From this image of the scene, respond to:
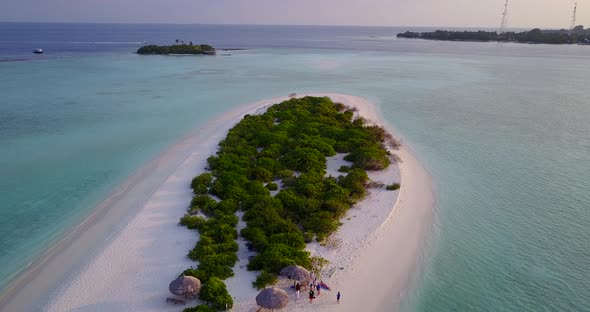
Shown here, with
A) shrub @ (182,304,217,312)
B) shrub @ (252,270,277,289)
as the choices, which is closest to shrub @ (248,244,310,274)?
shrub @ (252,270,277,289)

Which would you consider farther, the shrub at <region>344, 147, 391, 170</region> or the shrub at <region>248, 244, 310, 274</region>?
the shrub at <region>344, 147, 391, 170</region>

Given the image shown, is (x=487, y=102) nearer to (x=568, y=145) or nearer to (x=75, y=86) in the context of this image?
(x=568, y=145)

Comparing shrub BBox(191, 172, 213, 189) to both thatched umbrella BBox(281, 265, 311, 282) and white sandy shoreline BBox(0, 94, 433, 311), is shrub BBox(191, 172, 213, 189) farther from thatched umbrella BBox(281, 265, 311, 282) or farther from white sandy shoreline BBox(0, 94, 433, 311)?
thatched umbrella BBox(281, 265, 311, 282)

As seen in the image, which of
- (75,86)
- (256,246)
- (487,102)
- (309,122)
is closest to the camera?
(256,246)

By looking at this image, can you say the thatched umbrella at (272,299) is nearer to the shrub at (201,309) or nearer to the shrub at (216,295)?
the shrub at (216,295)

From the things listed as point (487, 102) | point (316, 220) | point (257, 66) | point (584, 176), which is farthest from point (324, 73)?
point (316, 220)

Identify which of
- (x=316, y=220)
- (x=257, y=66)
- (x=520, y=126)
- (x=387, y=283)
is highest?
(x=257, y=66)

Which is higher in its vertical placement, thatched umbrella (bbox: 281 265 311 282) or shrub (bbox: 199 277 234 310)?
thatched umbrella (bbox: 281 265 311 282)
